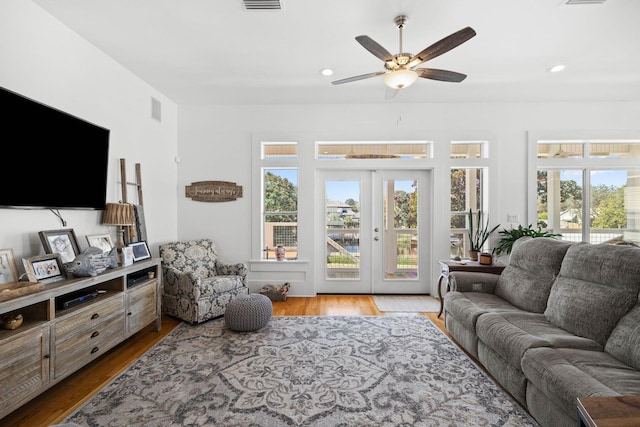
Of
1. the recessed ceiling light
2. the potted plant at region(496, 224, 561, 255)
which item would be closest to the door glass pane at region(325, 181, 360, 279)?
the potted plant at region(496, 224, 561, 255)

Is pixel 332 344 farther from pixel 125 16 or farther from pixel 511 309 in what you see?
pixel 125 16

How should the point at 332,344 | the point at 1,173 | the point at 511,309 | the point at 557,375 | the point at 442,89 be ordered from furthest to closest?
the point at 442,89, the point at 332,344, the point at 511,309, the point at 1,173, the point at 557,375

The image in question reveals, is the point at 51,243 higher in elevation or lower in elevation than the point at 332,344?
higher

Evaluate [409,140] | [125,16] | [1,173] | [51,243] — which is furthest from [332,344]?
[125,16]

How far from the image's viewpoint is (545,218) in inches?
178

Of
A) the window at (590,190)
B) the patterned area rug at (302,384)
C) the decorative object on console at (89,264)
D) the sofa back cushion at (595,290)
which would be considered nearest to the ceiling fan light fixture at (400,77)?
the sofa back cushion at (595,290)

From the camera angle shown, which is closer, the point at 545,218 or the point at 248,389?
the point at 248,389

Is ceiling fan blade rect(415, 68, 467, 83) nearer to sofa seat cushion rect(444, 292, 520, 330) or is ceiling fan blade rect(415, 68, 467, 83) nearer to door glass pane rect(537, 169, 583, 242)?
sofa seat cushion rect(444, 292, 520, 330)

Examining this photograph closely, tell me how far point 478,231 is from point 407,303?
58.9 inches

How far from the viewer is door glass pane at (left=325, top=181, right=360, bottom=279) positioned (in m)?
4.69

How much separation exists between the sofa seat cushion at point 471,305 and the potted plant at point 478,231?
1.40m

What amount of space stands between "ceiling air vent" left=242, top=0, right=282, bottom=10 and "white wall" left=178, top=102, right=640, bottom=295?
2185 millimetres

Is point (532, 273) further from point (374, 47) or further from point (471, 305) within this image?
point (374, 47)

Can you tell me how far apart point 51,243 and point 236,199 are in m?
2.40
